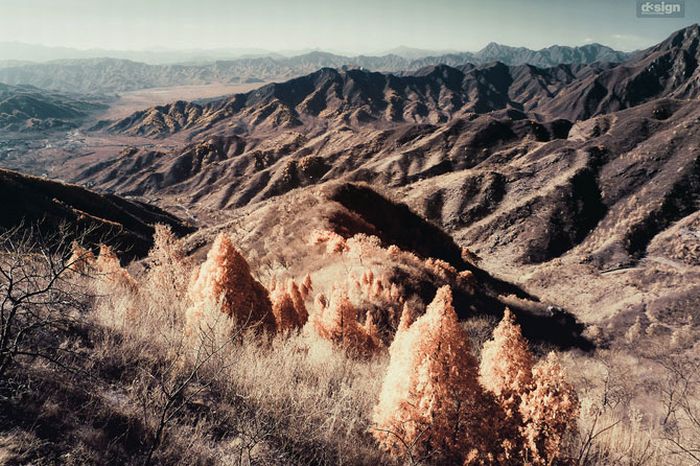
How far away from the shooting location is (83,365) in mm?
5770

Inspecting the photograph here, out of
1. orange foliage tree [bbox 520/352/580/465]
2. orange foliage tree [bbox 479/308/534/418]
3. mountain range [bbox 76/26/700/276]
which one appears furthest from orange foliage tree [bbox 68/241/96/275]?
mountain range [bbox 76/26/700/276]

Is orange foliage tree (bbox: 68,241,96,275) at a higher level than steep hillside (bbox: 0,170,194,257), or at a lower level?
higher

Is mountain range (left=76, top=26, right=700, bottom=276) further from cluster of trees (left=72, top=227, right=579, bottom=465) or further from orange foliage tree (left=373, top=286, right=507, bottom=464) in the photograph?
orange foliage tree (left=373, top=286, right=507, bottom=464)

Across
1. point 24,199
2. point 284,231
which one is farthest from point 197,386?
point 24,199

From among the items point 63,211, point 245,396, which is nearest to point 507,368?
point 245,396

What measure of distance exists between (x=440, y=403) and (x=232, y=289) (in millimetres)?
7318

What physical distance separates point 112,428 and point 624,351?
42.2 m

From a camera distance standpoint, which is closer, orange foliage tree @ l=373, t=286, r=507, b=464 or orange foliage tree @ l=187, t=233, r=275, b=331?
orange foliage tree @ l=373, t=286, r=507, b=464

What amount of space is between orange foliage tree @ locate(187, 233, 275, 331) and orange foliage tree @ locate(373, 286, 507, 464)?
17.5 feet

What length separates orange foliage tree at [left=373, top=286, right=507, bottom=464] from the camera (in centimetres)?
671

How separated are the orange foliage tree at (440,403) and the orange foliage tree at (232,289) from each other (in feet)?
17.5

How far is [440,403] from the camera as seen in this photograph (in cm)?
696

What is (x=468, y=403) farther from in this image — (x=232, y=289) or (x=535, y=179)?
(x=535, y=179)

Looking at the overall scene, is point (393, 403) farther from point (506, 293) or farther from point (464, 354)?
point (506, 293)
